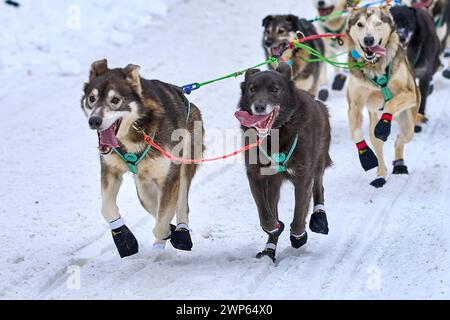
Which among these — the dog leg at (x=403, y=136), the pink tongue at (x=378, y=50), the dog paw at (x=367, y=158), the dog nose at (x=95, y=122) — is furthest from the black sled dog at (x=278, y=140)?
the dog leg at (x=403, y=136)

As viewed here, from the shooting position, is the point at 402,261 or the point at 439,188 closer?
the point at 402,261

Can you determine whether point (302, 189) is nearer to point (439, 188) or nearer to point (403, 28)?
point (439, 188)

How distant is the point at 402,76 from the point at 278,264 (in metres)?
2.37

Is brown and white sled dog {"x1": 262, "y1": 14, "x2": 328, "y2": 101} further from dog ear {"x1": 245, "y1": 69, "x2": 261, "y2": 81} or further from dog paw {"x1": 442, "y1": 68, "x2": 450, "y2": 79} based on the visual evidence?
dog ear {"x1": 245, "y1": 69, "x2": 261, "y2": 81}

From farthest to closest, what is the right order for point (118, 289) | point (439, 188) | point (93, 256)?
point (439, 188) → point (93, 256) → point (118, 289)

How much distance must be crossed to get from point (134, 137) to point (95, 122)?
0.41m

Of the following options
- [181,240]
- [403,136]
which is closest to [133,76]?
[181,240]

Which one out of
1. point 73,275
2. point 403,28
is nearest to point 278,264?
point 73,275

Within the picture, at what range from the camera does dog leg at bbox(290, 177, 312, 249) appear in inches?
195

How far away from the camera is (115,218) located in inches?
192

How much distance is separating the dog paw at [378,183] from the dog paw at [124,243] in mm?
2379

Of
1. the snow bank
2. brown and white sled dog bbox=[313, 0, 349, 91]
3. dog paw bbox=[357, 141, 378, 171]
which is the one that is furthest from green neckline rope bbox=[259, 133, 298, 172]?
the snow bank

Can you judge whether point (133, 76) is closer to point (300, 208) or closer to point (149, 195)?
point (149, 195)
